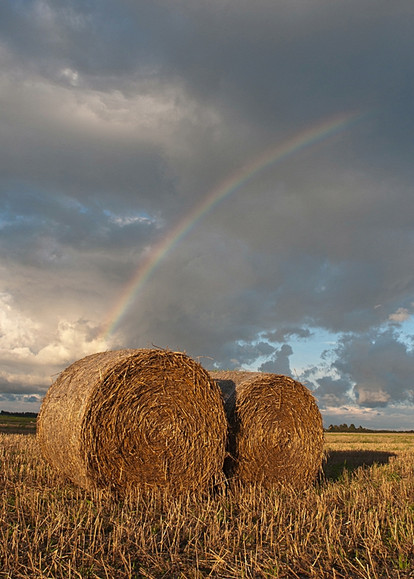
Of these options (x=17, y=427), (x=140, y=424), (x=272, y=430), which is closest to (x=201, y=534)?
(x=140, y=424)

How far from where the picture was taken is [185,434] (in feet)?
23.4

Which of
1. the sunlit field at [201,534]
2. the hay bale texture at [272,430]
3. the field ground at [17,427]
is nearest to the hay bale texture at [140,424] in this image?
the sunlit field at [201,534]

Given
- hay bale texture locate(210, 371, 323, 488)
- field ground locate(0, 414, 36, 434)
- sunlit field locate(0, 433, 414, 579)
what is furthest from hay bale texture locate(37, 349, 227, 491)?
field ground locate(0, 414, 36, 434)

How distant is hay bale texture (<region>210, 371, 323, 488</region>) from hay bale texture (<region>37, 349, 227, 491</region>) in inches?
23.6

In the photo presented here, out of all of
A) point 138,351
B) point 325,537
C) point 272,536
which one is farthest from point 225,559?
point 138,351

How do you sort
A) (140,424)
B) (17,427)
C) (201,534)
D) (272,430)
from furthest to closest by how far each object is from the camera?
(17,427), (272,430), (140,424), (201,534)

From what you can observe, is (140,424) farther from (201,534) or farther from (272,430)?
(272,430)

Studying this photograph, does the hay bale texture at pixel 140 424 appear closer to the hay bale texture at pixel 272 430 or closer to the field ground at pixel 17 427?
the hay bale texture at pixel 272 430

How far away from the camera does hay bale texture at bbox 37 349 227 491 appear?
259 inches

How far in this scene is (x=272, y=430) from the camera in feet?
26.3

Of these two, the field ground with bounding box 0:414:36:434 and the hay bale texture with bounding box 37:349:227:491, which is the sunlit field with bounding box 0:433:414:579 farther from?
the field ground with bounding box 0:414:36:434

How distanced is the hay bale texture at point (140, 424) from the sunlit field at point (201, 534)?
33 centimetres

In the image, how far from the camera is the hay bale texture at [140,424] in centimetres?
658

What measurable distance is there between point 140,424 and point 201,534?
84.1 inches
